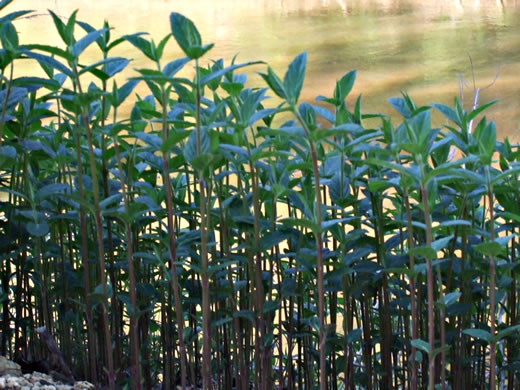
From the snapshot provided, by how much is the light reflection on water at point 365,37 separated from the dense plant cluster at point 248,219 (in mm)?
2782

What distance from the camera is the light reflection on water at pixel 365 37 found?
19.0 ft

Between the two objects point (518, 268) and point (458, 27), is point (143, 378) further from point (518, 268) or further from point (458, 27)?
point (458, 27)

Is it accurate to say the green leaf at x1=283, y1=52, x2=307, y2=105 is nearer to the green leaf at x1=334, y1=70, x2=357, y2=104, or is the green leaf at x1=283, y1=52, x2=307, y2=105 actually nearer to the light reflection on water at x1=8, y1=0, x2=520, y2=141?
the green leaf at x1=334, y1=70, x2=357, y2=104

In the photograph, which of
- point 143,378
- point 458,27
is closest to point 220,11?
point 458,27

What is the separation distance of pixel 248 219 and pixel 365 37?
757 cm

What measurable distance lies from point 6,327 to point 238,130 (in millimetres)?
606

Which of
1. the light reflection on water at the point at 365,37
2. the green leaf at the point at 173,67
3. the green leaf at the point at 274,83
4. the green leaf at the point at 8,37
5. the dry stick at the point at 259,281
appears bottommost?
the light reflection on water at the point at 365,37

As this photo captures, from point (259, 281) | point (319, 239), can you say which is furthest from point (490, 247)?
point (259, 281)

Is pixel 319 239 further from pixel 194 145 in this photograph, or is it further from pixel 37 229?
pixel 37 229

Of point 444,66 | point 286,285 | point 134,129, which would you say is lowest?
point 444,66

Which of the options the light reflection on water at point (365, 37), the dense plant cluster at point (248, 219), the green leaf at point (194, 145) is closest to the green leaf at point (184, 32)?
the dense plant cluster at point (248, 219)

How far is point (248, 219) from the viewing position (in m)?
1.11

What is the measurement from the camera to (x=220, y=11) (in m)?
11.0

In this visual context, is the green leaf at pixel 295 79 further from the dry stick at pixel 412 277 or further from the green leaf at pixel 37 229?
the green leaf at pixel 37 229
